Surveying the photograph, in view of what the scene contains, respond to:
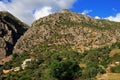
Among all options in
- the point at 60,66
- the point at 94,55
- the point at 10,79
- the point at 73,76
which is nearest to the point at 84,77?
the point at 73,76

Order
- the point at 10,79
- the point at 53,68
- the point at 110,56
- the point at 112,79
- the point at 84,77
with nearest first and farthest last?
1. the point at 112,79
2. the point at 84,77
3. the point at 53,68
4. the point at 10,79
5. the point at 110,56

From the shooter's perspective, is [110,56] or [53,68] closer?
[53,68]

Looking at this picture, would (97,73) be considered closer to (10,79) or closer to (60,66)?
(60,66)

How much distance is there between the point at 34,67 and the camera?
7830 inches

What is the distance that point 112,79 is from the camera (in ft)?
352

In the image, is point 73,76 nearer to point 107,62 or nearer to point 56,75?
point 56,75

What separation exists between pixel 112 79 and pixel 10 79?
70.8 m

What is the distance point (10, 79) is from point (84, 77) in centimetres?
5286

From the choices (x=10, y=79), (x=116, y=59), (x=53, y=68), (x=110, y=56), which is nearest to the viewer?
(x=53, y=68)

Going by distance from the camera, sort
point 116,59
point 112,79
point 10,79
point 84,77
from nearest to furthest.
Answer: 1. point 112,79
2. point 84,77
3. point 10,79
4. point 116,59

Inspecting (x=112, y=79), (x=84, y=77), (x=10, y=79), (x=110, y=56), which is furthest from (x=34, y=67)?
(x=112, y=79)

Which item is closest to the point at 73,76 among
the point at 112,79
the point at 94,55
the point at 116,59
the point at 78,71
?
the point at 78,71

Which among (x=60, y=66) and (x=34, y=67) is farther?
(x=34, y=67)

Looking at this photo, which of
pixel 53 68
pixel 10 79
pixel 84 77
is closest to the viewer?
pixel 84 77
